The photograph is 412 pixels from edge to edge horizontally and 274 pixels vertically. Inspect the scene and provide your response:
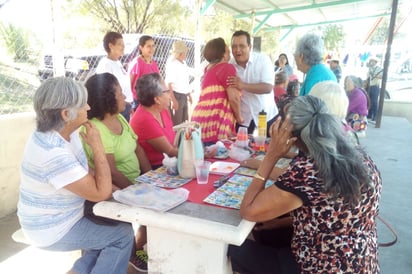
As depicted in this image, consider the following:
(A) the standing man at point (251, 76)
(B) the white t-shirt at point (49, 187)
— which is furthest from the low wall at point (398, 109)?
(B) the white t-shirt at point (49, 187)

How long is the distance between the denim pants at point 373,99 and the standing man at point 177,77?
503 centimetres

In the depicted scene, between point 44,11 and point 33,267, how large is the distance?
2.41 metres

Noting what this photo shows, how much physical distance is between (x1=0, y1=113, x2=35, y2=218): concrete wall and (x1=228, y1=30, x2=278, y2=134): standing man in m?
2.00

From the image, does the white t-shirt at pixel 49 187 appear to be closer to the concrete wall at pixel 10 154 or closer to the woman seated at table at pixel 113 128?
the woman seated at table at pixel 113 128

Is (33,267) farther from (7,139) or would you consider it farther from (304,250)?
(304,250)

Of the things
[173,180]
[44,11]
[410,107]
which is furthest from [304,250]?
[410,107]

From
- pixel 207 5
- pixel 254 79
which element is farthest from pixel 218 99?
pixel 207 5

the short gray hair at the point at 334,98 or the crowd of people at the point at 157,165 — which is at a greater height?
the short gray hair at the point at 334,98

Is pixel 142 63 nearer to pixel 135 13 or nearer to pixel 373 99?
pixel 135 13

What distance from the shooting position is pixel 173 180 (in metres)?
1.72

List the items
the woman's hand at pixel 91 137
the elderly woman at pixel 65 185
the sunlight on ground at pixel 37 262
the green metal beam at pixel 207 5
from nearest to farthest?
the elderly woman at pixel 65 185 → the woman's hand at pixel 91 137 → the sunlight on ground at pixel 37 262 → the green metal beam at pixel 207 5

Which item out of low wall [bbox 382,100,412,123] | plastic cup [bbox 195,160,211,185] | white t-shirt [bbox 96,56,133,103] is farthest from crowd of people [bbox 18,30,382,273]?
low wall [bbox 382,100,412,123]

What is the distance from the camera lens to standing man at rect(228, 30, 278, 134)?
297cm

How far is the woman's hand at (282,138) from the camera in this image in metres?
A: 1.31
